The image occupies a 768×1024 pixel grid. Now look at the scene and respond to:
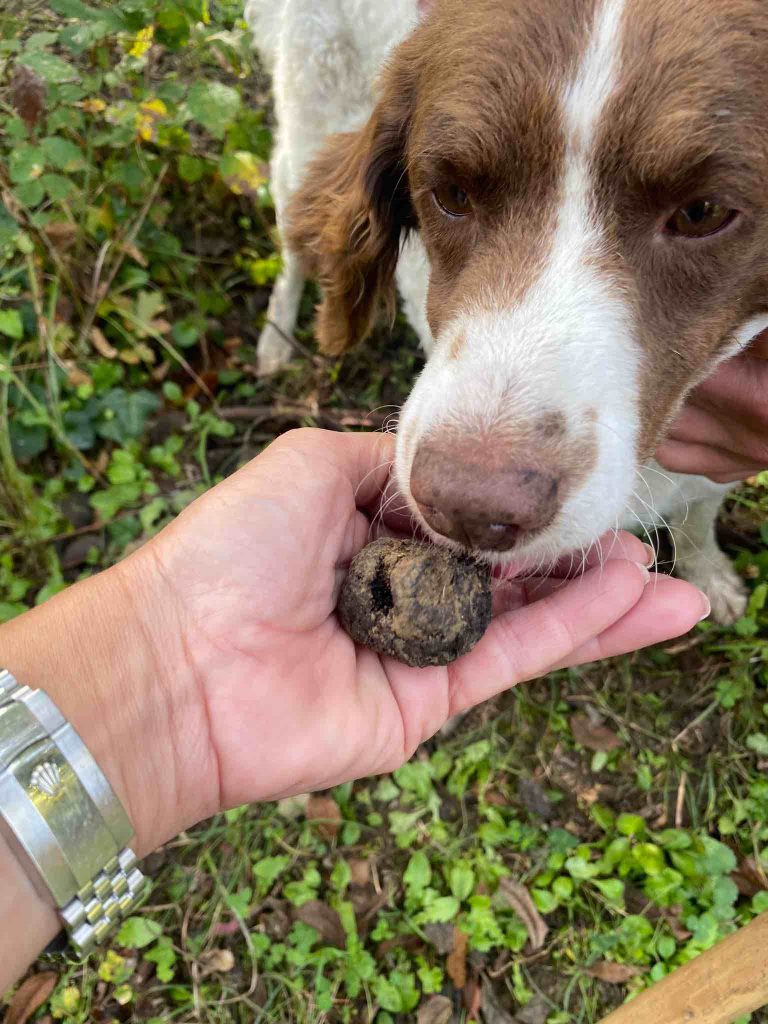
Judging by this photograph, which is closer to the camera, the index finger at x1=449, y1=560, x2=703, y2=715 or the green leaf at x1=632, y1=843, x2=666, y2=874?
the index finger at x1=449, y1=560, x2=703, y2=715

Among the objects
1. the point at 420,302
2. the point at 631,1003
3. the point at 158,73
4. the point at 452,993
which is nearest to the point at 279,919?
the point at 452,993

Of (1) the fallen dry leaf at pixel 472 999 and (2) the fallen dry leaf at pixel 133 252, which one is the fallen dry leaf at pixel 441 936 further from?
(2) the fallen dry leaf at pixel 133 252

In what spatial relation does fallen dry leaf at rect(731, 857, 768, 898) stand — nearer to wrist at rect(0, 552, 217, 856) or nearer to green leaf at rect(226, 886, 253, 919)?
green leaf at rect(226, 886, 253, 919)

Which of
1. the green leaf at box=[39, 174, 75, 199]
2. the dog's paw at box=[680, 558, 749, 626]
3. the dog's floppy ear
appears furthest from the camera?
the dog's paw at box=[680, 558, 749, 626]

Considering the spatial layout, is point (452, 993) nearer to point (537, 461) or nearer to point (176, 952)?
point (176, 952)

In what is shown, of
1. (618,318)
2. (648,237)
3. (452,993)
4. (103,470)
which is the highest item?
(648,237)

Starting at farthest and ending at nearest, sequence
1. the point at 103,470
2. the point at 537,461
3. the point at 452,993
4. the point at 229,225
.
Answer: the point at 229,225 → the point at 103,470 → the point at 452,993 → the point at 537,461

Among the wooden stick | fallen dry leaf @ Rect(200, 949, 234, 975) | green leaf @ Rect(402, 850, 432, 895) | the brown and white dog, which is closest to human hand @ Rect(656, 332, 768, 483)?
the brown and white dog
